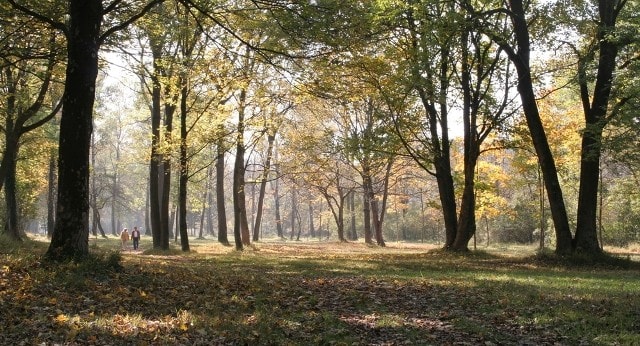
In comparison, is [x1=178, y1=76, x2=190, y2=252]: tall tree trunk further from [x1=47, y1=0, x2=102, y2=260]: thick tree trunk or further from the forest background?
[x1=47, y1=0, x2=102, y2=260]: thick tree trunk

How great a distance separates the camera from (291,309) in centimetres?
800

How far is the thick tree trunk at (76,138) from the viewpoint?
9.77m

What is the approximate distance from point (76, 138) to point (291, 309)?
555 cm

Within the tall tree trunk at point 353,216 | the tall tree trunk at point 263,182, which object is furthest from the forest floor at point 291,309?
the tall tree trunk at point 353,216

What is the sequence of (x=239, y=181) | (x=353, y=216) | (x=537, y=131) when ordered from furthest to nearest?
(x=353, y=216), (x=239, y=181), (x=537, y=131)

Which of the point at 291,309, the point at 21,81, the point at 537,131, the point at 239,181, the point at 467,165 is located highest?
the point at 21,81

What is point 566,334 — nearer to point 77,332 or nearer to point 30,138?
point 77,332

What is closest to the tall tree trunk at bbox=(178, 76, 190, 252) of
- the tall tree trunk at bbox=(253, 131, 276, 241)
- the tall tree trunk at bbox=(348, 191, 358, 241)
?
the tall tree trunk at bbox=(253, 131, 276, 241)

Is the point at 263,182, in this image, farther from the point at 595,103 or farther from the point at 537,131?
the point at 595,103

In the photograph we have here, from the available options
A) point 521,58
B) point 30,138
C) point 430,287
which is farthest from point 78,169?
point 30,138

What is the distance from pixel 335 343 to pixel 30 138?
90.9 feet

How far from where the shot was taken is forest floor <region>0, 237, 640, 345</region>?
6.14 m

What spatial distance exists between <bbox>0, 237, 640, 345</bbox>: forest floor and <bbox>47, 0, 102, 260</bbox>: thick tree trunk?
2.10 ft

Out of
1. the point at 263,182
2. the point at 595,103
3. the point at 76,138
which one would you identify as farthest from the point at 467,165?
the point at 76,138
